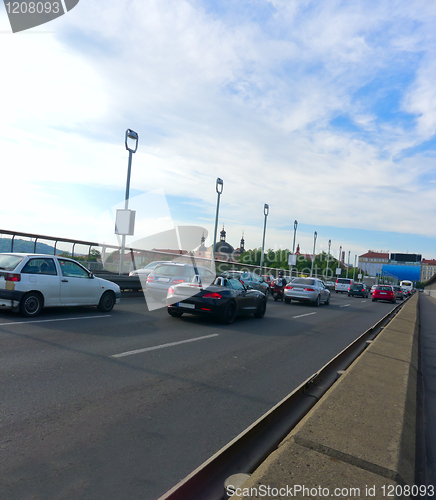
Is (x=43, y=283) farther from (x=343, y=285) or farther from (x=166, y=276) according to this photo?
(x=343, y=285)

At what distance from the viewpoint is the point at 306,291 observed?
68.9ft

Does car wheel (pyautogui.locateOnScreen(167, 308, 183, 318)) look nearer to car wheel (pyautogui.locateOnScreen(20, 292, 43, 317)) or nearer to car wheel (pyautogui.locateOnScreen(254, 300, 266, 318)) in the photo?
car wheel (pyautogui.locateOnScreen(254, 300, 266, 318))

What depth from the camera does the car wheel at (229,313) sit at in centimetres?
1135

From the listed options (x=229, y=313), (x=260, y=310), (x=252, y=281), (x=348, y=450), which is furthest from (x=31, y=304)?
(x=252, y=281)

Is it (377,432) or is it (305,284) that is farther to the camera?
(305,284)

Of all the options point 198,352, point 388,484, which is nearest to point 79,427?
point 388,484

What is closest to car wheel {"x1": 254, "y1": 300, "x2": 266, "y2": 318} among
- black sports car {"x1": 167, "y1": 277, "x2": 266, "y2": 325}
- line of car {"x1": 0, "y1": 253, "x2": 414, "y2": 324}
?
line of car {"x1": 0, "y1": 253, "x2": 414, "y2": 324}

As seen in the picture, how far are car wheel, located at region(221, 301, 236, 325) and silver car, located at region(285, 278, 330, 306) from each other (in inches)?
394

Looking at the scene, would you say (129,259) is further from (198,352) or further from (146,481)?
(146,481)

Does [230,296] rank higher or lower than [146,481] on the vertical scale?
higher

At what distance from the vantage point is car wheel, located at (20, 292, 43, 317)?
9.70 m

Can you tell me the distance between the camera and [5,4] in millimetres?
9766

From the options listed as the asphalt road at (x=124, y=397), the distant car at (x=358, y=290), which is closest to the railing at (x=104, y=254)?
the asphalt road at (x=124, y=397)

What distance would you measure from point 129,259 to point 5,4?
51.0ft
